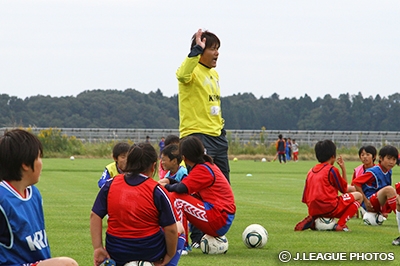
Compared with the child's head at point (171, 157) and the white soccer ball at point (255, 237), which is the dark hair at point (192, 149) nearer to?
the child's head at point (171, 157)

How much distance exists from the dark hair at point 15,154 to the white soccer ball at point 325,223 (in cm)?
631

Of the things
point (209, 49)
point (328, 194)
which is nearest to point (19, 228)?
point (209, 49)

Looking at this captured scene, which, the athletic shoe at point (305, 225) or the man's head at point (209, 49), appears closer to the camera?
the man's head at point (209, 49)

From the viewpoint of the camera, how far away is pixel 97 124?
119 metres

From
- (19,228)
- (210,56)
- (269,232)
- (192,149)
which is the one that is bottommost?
(269,232)

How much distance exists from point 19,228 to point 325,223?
6.35 meters

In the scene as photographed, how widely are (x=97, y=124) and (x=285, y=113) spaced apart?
33.9m

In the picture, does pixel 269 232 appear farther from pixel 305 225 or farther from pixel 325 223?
pixel 325 223

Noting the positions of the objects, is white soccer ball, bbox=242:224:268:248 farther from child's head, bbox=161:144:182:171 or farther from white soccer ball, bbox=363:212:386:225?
white soccer ball, bbox=363:212:386:225

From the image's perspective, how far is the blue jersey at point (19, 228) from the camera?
14.8ft

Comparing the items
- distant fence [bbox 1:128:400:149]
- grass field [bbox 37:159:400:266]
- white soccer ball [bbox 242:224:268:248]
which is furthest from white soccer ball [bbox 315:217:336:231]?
distant fence [bbox 1:128:400:149]

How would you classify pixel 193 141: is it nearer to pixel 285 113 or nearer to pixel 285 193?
pixel 285 193

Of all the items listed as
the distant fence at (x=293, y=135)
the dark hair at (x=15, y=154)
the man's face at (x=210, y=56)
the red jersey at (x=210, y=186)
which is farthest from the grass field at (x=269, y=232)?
the distant fence at (x=293, y=135)

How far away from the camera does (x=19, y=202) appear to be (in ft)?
14.9
